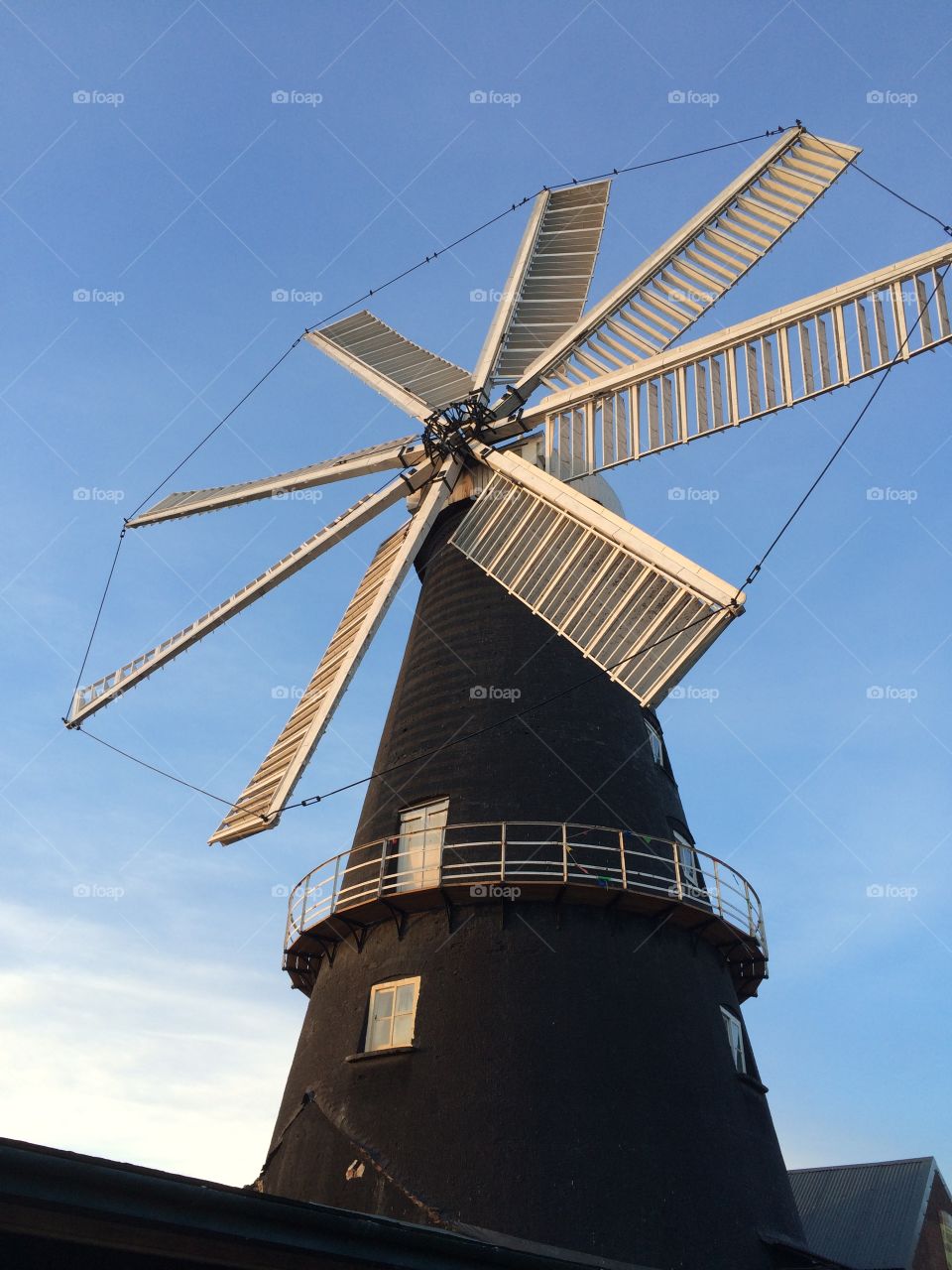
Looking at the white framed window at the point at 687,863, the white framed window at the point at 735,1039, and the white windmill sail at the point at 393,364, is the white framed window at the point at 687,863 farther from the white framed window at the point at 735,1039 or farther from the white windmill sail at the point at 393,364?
the white windmill sail at the point at 393,364

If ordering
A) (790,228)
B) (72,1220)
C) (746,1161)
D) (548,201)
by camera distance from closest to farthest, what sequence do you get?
(72,1220)
(746,1161)
(790,228)
(548,201)

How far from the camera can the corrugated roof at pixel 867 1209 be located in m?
20.8

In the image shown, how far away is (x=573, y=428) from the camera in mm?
15617

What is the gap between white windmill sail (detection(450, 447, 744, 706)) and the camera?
39.7 feet

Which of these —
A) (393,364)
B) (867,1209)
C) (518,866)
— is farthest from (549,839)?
(867,1209)

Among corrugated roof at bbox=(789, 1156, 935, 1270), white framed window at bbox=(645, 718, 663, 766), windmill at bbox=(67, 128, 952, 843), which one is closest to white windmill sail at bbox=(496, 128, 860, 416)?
windmill at bbox=(67, 128, 952, 843)

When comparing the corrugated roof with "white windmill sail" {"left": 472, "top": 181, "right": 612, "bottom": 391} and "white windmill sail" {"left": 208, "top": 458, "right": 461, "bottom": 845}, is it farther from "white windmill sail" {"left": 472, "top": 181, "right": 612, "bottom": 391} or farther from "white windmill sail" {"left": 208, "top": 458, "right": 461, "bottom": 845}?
"white windmill sail" {"left": 472, "top": 181, "right": 612, "bottom": 391}

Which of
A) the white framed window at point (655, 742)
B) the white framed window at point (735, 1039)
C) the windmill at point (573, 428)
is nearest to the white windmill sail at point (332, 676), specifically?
the windmill at point (573, 428)

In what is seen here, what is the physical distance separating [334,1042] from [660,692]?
18.9 feet

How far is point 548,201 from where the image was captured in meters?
19.9

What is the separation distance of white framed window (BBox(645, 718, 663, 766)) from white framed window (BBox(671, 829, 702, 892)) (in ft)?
4.09

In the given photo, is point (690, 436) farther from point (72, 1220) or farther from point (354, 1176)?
point (72, 1220)

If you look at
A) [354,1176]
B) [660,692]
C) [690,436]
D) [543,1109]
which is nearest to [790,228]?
[690,436]

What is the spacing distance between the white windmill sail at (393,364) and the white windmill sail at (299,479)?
69 centimetres
